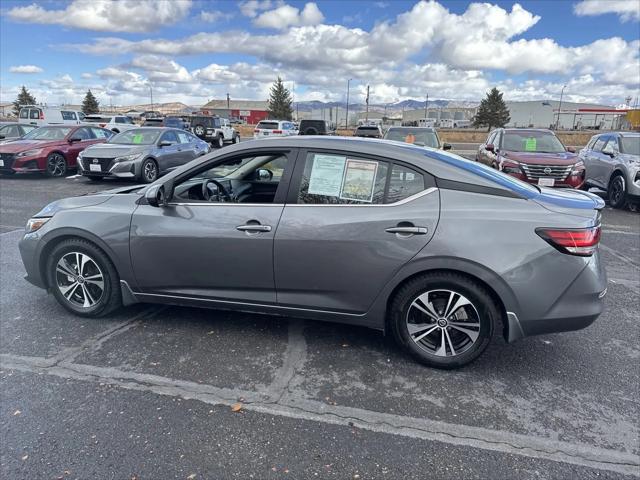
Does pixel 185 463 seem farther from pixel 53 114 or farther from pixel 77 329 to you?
pixel 53 114

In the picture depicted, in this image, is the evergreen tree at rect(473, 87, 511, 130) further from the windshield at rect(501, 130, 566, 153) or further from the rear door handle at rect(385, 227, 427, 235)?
the rear door handle at rect(385, 227, 427, 235)

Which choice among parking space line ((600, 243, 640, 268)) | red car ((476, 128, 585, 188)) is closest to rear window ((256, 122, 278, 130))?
red car ((476, 128, 585, 188))

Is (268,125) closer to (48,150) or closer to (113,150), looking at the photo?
(48,150)

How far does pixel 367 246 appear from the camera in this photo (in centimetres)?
309

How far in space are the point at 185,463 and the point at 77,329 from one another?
204 centimetres

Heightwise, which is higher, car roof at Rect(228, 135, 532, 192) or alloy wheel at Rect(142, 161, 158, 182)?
car roof at Rect(228, 135, 532, 192)

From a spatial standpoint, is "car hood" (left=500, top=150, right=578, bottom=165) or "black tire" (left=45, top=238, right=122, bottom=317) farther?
"car hood" (left=500, top=150, right=578, bottom=165)

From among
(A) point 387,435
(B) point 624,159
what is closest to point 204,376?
(A) point 387,435

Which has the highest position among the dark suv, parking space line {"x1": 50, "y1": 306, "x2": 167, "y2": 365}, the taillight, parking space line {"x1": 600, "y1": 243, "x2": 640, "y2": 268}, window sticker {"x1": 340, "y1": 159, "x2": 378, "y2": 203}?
the dark suv

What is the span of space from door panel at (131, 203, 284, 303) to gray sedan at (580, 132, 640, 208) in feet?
29.7

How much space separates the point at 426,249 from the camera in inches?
118

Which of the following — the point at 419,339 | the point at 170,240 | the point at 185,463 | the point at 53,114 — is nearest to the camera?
the point at 185,463

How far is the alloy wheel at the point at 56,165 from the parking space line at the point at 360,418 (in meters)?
11.3

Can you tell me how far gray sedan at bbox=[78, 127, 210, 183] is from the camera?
1140 centimetres
